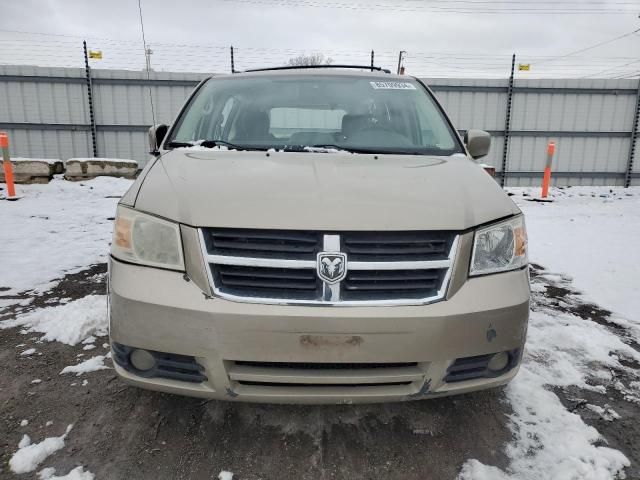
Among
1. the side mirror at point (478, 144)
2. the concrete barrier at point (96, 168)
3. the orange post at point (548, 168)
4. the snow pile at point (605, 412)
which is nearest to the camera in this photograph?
the snow pile at point (605, 412)

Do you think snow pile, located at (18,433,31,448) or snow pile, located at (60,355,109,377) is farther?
snow pile, located at (60,355,109,377)

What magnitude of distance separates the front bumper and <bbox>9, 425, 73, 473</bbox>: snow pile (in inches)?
19.6

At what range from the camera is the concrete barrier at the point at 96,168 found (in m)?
9.40

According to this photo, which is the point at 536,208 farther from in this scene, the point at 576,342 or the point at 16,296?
the point at 16,296

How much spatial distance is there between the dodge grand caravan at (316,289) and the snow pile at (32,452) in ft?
1.49

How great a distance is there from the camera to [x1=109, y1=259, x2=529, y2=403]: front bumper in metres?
1.59

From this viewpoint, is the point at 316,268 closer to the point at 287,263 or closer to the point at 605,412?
the point at 287,263

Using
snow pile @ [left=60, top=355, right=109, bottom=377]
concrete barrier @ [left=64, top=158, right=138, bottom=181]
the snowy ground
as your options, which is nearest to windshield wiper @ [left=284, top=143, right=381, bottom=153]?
the snowy ground

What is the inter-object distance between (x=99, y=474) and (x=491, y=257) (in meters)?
1.74

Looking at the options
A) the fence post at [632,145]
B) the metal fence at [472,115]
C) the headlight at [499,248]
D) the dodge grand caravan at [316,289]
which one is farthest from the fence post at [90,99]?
the fence post at [632,145]

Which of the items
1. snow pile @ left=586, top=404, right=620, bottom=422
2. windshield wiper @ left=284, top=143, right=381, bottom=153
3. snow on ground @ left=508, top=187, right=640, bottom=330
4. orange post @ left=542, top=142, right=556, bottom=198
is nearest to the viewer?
snow pile @ left=586, top=404, right=620, bottom=422

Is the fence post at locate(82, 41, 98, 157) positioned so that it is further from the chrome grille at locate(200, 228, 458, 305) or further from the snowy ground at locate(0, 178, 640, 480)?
the chrome grille at locate(200, 228, 458, 305)

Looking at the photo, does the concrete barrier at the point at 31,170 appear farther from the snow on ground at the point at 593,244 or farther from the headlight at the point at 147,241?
the snow on ground at the point at 593,244

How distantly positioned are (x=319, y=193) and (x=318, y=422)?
1.03 m
